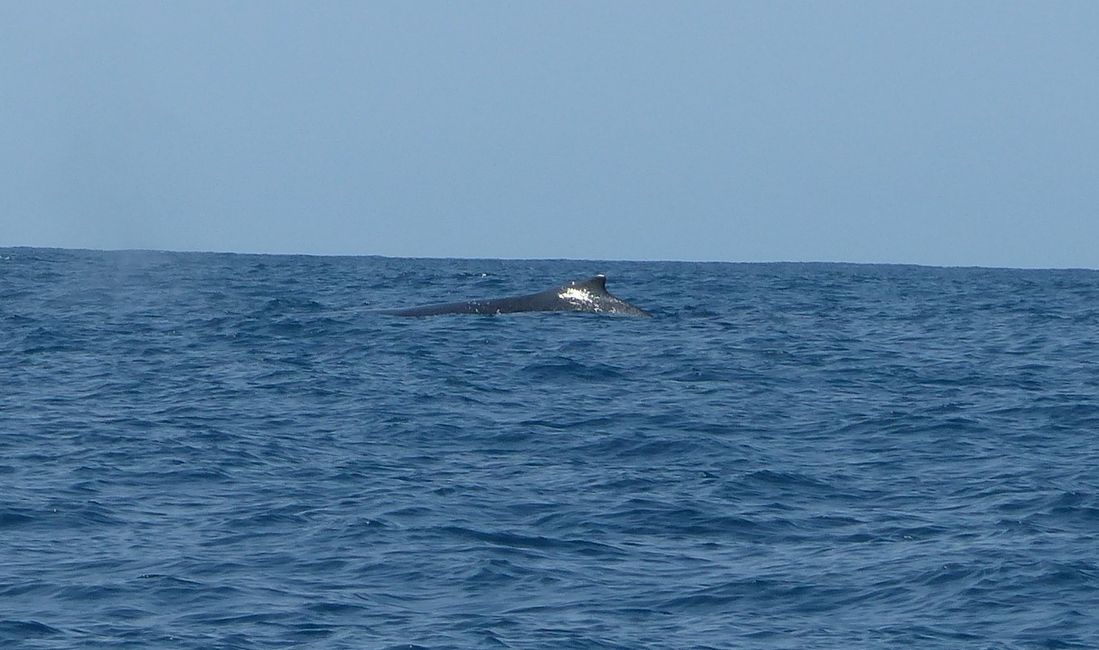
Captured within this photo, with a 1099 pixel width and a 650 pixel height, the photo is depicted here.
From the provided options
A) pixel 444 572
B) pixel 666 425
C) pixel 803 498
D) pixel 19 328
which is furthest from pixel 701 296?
pixel 444 572

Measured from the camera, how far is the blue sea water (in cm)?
1036

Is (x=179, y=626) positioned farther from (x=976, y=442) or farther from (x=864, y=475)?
(x=976, y=442)

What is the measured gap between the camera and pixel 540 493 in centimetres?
1422

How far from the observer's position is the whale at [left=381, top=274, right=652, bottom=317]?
32188 mm

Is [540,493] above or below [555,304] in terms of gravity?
below

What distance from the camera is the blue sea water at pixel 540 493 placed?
1036cm

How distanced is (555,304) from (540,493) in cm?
1850

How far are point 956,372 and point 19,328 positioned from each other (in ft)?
53.4

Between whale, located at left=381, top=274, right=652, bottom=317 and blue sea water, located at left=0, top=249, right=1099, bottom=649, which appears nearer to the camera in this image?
blue sea water, located at left=0, top=249, right=1099, bottom=649

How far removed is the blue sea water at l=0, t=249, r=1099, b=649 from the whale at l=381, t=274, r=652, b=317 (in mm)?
3701

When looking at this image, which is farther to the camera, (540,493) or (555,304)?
(555,304)

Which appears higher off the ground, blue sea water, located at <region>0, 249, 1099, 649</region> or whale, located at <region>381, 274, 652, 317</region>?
whale, located at <region>381, 274, 652, 317</region>

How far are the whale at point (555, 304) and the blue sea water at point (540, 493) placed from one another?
146 inches

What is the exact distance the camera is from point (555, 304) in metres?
32.6
